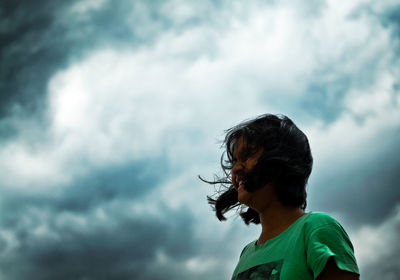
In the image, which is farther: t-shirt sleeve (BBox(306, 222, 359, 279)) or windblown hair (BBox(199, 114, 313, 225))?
windblown hair (BBox(199, 114, 313, 225))

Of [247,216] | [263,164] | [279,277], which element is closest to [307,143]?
[263,164]

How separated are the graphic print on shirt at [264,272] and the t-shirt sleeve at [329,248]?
0.36 meters

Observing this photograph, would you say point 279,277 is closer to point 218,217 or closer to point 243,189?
point 243,189

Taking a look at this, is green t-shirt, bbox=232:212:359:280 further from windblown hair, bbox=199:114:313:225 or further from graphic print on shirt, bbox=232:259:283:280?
windblown hair, bbox=199:114:313:225

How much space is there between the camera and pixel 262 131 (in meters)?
4.54

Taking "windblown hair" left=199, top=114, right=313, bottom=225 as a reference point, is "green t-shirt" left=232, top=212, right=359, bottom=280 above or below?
below

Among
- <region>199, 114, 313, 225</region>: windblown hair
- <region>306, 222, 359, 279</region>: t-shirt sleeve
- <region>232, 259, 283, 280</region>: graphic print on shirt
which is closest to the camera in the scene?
<region>306, 222, 359, 279</region>: t-shirt sleeve

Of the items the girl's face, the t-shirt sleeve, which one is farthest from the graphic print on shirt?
the girl's face

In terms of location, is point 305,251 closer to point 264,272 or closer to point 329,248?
point 329,248

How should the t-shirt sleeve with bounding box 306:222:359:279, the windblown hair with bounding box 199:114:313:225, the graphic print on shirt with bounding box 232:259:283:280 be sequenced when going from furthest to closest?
the windblown hair with bounding box 199:114:313:225 → the graphic print on shirt with bounding box 232:259:283:280 → the t-shirt sleeve with bounding box 306:222:359:279

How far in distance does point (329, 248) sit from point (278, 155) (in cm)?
127

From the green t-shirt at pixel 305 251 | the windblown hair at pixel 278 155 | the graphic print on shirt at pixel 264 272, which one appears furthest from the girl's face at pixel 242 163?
the graphic print on shirt at pixel 264 272

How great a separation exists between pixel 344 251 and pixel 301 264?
383 mm

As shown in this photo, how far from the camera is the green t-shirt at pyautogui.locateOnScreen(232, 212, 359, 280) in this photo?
321cm
